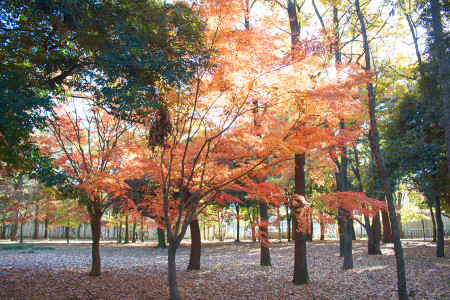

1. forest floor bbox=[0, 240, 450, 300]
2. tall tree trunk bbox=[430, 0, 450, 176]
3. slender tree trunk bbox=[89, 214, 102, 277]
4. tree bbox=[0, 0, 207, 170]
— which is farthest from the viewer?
slender tree trunk bbox=[89, 214, 102, 277]

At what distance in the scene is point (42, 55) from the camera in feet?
19.5

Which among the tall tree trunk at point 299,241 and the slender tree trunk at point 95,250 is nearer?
the tall tree trunk at point 299,241

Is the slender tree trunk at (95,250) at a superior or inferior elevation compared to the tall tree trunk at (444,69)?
inferior

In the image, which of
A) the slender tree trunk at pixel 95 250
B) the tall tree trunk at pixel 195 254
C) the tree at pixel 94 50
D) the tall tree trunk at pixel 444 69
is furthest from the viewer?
the tall tree trunk at pixel 195 254

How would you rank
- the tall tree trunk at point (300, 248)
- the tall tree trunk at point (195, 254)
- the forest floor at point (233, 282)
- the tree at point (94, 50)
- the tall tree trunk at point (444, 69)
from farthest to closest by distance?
1. the tall tree trunk at point (195, 254)
2. the tall tree trunk at point (300, 248)
3. the forest floor at point (233, 282)
4. the tall tree trunk at point (444, 69)
5. the tree at point (94, 50)

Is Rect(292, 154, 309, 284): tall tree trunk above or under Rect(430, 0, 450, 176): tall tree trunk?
under

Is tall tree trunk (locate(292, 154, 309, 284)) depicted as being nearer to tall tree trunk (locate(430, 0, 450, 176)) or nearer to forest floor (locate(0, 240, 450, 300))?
forest floor (locate(0, 240, 450, 300))

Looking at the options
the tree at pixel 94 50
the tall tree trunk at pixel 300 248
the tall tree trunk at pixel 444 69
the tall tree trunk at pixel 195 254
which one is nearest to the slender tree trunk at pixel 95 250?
the tall tree trunk at pixel 195 254

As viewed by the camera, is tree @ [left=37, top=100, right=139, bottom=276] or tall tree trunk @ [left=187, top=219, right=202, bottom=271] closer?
tree @ [left=37, top=100, right=139, bottom=276]

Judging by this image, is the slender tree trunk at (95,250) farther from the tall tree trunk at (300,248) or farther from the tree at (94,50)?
the tall tree trunk at (300,248)

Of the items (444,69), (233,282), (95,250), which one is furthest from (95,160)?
(444,69)

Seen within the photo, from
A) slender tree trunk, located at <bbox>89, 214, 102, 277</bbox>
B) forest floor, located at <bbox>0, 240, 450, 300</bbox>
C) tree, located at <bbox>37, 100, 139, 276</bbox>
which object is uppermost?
tree, located at <bbox>37, 100, 139, 276</bbox>

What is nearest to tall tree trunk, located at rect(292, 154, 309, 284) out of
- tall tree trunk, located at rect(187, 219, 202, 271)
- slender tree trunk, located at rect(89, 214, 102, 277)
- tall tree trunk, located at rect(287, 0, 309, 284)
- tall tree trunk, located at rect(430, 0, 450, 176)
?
tall tree trunk, located at rect(287, 0, 309, 284)

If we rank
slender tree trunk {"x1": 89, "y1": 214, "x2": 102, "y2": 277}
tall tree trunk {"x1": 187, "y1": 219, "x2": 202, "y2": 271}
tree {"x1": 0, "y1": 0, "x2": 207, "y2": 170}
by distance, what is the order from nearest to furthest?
tree {"x1": 0, "y1": 0, "x2": 207, "y2": 170}, slender tree trunk {"x1": 89, "y1": 214, "x2": 102, "y2": 277}, tall tree trunk {"x1": 187, "y1": 219, "x2": 202, "y2": 271}
